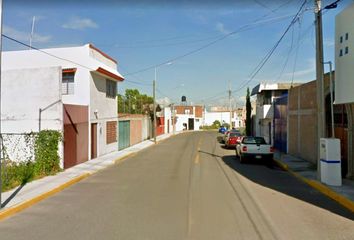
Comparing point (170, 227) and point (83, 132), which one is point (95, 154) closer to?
point (83, 132)

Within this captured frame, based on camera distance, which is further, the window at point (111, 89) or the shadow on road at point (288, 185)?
the window at point (111, 89)

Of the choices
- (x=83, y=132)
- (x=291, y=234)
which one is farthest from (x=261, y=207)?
(x=83, y=132)

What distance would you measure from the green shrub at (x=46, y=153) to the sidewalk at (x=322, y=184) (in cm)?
1014

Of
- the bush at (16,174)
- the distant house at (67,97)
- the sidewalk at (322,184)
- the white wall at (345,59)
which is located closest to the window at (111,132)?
the distant house at (67,97)

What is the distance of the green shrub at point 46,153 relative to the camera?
Answer: 1392 centimetres

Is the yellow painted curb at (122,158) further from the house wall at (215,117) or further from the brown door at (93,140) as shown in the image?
the house wall at (215,117)

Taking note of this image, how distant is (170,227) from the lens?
685 cm

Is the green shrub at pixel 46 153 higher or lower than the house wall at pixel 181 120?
lower

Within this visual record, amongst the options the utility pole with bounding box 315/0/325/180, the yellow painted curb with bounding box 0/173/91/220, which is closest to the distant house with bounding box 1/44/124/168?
the yellow painted curb with bounding box 0/173/91/220

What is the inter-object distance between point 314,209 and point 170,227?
3875 millimetres

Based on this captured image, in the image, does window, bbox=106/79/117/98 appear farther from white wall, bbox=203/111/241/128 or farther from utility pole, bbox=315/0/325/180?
white wall, bbox=203/111/241/128

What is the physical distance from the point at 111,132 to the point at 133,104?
21221 mm

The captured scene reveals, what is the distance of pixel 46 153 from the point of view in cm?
1405

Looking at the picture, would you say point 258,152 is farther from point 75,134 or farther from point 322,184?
point 75,134
